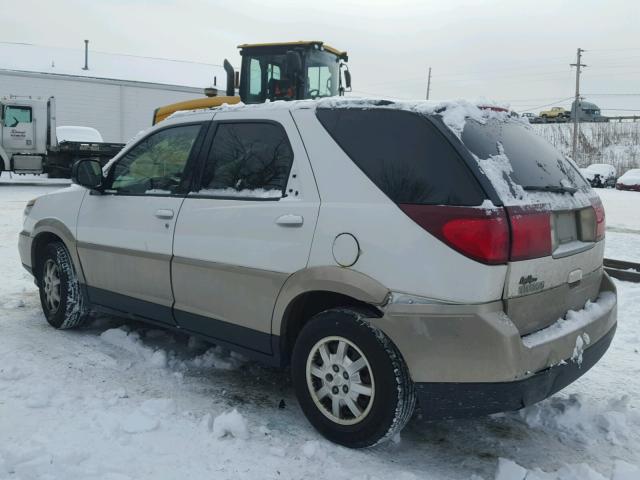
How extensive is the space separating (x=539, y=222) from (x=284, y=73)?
867 centimetres

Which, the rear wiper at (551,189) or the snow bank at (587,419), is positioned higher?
the rear wiper at (551,189)

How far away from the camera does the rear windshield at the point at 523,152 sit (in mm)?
2896

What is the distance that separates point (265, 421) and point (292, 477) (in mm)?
597

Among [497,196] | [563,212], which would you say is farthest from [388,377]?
[563,212]

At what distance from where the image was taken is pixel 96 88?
113ft

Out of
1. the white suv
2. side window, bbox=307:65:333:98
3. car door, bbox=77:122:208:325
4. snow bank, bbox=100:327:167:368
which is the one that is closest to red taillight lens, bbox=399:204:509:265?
the white suv

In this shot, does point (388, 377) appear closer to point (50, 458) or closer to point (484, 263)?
point (484, 263)

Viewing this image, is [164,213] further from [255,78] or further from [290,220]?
[255,78]

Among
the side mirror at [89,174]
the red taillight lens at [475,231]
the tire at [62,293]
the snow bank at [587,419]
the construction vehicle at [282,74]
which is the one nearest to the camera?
the red taillight lens at [475,231]

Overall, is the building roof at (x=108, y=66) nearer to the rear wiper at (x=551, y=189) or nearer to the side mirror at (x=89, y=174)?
the side mirror at (x=89, y=174)

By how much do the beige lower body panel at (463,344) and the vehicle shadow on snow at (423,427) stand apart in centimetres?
57

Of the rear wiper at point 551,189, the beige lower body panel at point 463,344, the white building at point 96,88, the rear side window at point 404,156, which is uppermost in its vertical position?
the white building at point 96,88

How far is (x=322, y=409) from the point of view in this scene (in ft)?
10.3

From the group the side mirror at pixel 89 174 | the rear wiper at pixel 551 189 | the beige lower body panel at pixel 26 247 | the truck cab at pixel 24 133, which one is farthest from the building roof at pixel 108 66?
the rear wiper at pixel 551 189
